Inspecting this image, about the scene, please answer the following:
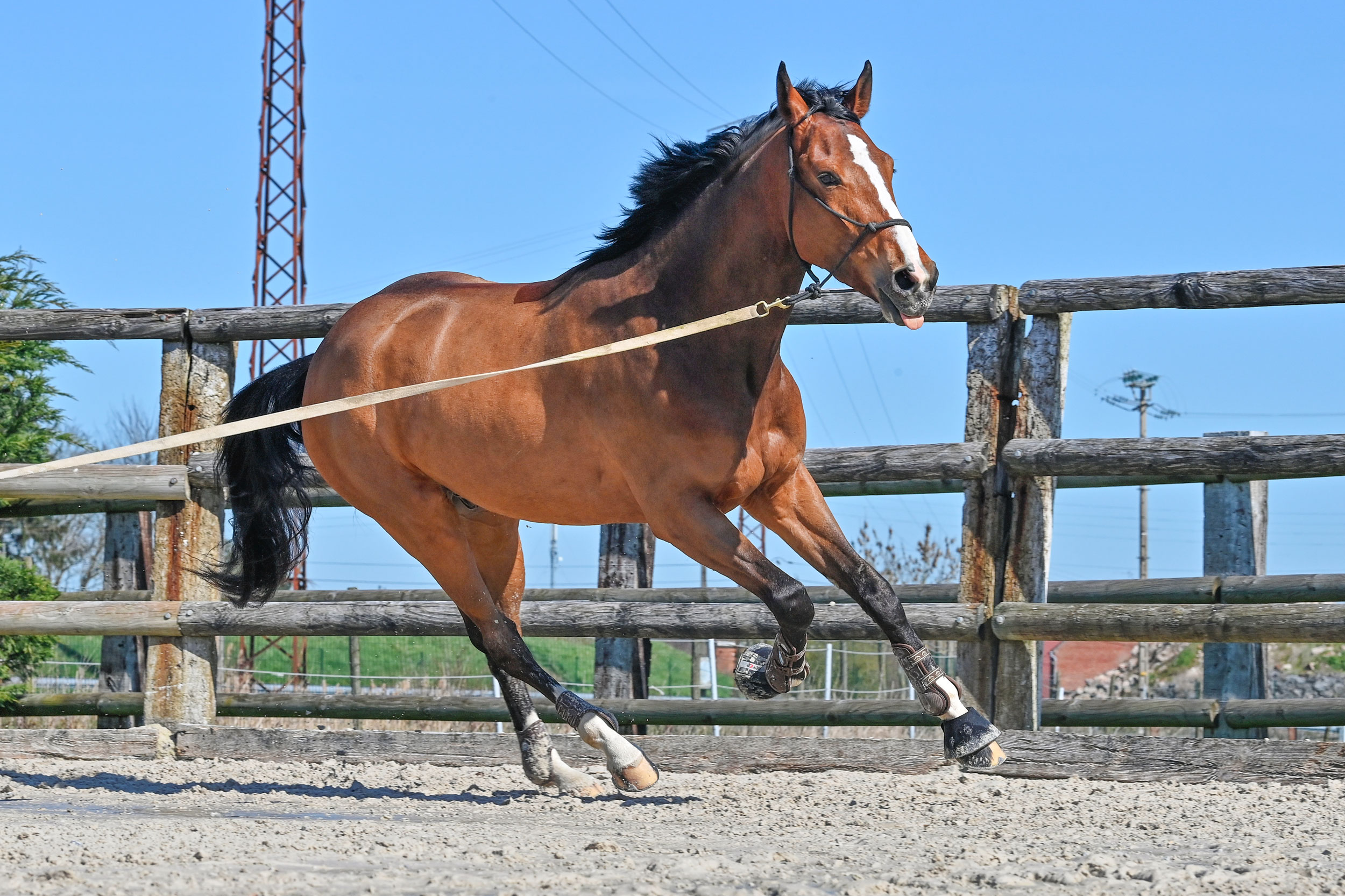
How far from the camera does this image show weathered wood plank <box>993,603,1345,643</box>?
4.54 metres

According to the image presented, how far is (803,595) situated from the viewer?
13.6 feet

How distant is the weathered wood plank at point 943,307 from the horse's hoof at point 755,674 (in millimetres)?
1409

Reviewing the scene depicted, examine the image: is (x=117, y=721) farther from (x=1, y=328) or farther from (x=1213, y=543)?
(x=1213, y=543)

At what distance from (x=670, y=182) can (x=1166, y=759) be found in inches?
98.8

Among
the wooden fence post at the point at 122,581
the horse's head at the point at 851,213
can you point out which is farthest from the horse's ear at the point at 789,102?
the wooden fence post at the point at 122,581

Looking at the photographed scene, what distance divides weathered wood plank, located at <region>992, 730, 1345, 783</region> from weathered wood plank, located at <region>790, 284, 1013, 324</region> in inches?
60.8

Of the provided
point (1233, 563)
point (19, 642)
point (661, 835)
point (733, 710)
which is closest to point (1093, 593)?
point (1233, 563)

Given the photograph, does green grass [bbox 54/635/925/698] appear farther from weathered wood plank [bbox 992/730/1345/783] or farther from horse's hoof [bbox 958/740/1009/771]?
horse's hoof [bbox 958/740/1009/771]

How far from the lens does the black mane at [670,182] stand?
4441 mm

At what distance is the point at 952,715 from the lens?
4121 millimetres

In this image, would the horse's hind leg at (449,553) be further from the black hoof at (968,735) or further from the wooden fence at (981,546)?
the black hoof at (968,735)

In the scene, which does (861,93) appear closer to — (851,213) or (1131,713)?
(851,213)

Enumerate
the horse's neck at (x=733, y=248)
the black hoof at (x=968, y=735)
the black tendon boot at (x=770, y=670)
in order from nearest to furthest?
the black hoof at (x=968, y=735), the horse's neck at (x=733, y=248), the black tendon boot at (x=770, y=670)

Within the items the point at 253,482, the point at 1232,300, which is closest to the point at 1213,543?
the point at 1232,300
